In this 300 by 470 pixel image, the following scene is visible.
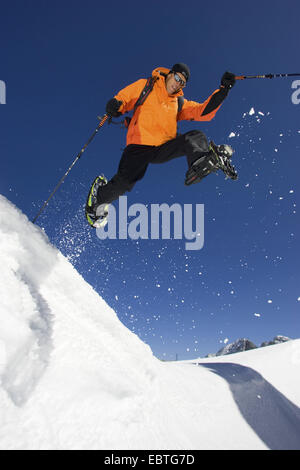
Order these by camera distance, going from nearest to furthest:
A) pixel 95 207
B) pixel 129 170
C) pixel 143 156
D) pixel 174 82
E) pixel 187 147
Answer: pixel 187 147, pixel 174 82, pixel 143 156, pixel 129 170, pixel 95 207

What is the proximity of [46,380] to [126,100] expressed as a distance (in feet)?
16.2

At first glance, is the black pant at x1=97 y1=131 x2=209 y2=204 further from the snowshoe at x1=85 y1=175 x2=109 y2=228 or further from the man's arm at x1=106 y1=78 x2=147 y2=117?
the man's arm at x1=106 y1=78 x2=147 y2=117

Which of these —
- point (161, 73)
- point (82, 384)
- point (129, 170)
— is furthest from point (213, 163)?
point (82, 384)

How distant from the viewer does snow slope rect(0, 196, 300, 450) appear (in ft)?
4.71

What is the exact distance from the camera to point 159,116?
4945 millimetres

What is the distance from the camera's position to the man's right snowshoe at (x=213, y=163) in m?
4.17

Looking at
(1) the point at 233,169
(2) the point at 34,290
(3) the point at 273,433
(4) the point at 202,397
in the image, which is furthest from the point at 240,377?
(2) the point at 34,290

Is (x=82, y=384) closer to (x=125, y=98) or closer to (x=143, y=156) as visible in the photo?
(x=143, y=156)

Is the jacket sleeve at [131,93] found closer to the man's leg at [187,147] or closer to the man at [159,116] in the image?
the man at [159,116]

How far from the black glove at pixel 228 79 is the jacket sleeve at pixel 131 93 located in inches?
58.1

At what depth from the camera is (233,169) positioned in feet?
14.4

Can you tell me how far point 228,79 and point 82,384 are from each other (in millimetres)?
4911

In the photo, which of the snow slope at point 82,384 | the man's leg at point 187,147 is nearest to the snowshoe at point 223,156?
the man's leg at point 187,147

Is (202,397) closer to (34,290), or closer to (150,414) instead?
(150,414)
